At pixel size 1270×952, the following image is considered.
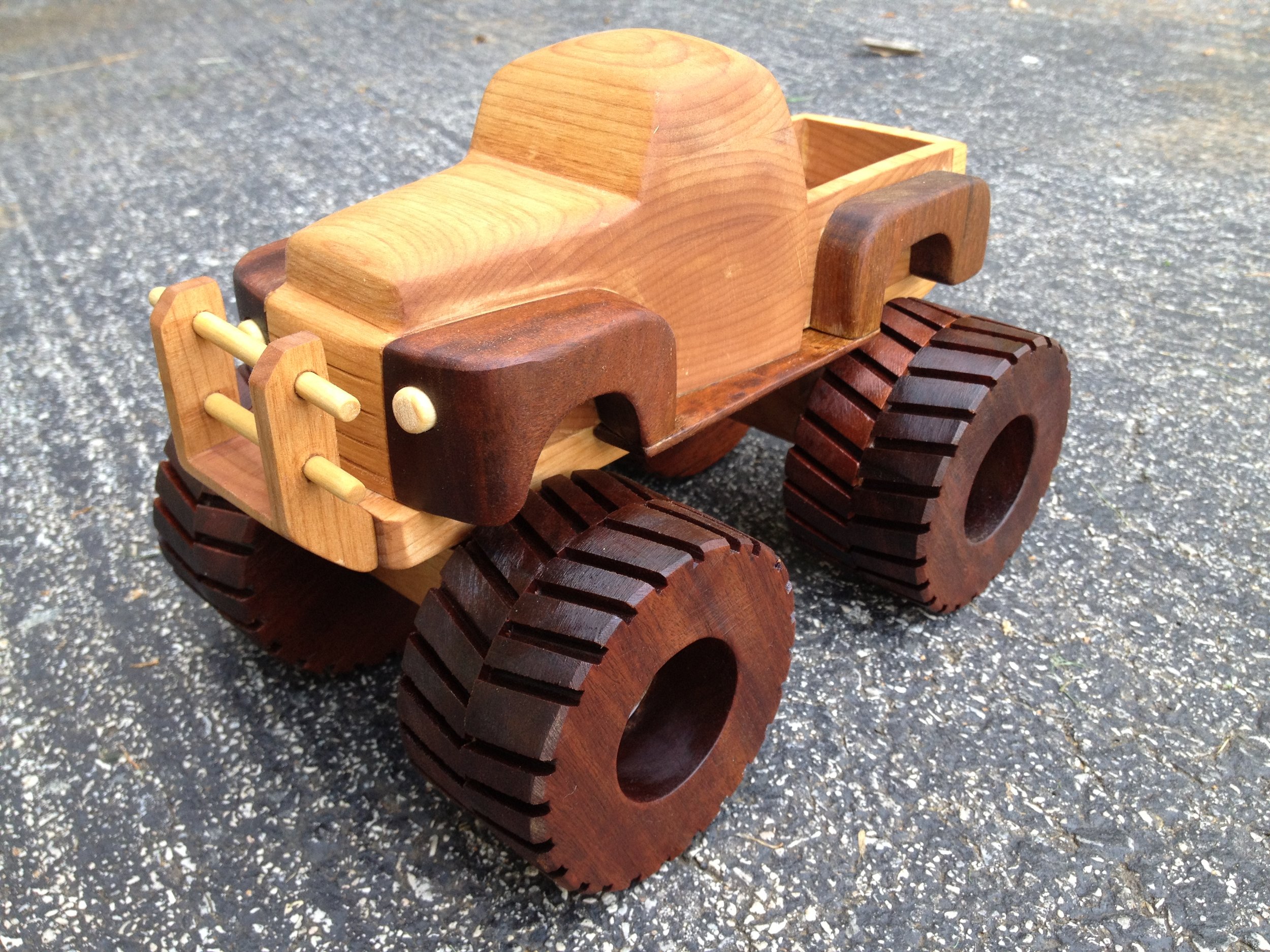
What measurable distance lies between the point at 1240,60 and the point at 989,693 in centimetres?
329

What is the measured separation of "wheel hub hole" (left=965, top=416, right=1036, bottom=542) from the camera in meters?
1.60

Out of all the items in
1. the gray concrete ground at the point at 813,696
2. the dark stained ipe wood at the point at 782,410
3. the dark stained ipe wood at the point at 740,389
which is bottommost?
the gray concrete ground at the point at 813,696

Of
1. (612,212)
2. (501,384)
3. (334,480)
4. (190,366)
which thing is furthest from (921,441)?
(190,366)

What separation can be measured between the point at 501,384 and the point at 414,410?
8 centimetres

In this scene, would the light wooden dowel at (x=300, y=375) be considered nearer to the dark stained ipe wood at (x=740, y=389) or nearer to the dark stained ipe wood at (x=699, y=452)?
the dark stained ipe wood at (x=740, y=389)

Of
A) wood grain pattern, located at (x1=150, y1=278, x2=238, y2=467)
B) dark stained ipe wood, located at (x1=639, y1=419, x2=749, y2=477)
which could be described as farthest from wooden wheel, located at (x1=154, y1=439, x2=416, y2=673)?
dark stained ipe wood, located at (x1=639, y1=419, x2=749, y2=477)

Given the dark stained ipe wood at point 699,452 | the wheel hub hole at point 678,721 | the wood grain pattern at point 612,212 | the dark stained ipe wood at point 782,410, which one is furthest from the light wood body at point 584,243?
the dark stained ipe wood at point 699,452

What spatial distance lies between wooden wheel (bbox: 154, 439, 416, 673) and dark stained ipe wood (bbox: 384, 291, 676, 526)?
14.1 inches

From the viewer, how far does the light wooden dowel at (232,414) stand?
1104 millimetres

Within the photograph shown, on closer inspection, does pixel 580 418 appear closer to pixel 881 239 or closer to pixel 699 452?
pixel 881 239

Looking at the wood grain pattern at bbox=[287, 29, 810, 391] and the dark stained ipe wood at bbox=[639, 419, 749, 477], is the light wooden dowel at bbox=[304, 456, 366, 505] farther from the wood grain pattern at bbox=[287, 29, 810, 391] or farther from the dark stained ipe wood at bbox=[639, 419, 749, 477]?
the dark stained ipe wood at bbox=[639, 419, 749, 477]

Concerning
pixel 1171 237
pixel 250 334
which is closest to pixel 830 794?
pixel 250 334

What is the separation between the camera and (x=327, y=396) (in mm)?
963

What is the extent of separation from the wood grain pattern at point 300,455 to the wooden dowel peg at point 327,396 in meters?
0.01
